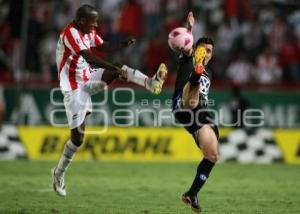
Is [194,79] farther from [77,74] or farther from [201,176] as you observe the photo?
[77,74]

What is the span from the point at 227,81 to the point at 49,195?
9.22m

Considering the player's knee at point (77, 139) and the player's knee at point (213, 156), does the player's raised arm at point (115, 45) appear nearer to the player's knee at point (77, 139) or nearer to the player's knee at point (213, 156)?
the player's knee at point (77, 139)

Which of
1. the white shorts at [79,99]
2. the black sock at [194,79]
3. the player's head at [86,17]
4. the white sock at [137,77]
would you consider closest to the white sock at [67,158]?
the white shorts at [79,99]

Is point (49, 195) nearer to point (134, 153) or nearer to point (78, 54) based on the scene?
point (78, 54)

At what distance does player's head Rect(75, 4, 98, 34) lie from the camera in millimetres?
11492

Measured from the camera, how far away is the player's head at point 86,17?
11492mm

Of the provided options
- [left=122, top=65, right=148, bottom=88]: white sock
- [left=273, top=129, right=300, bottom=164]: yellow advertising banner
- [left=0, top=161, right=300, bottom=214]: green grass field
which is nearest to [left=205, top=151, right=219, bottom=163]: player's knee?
[left=0, top=161, right=300, bottom=214]: green grass field

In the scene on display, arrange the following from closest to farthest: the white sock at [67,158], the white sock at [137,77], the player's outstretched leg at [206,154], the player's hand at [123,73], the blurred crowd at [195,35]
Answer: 1. the player's outstretched leg at [206,154]
2. the white sock at [137,77]
3. the player's hand at [123,73]
4. the white sock at [67,158]
5. the blurred crowd at [195,35]

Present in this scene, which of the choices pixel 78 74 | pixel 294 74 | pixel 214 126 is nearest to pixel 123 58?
pixel 294 74

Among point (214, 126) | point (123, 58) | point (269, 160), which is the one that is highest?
point (214, 126)

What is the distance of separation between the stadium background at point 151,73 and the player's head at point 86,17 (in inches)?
258

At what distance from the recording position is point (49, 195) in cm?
1237

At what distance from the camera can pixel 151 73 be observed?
20.6 meters

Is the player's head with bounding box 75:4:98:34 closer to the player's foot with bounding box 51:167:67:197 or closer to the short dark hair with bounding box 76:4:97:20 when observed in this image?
the short dark hair with bounding box 76:4:97:20
